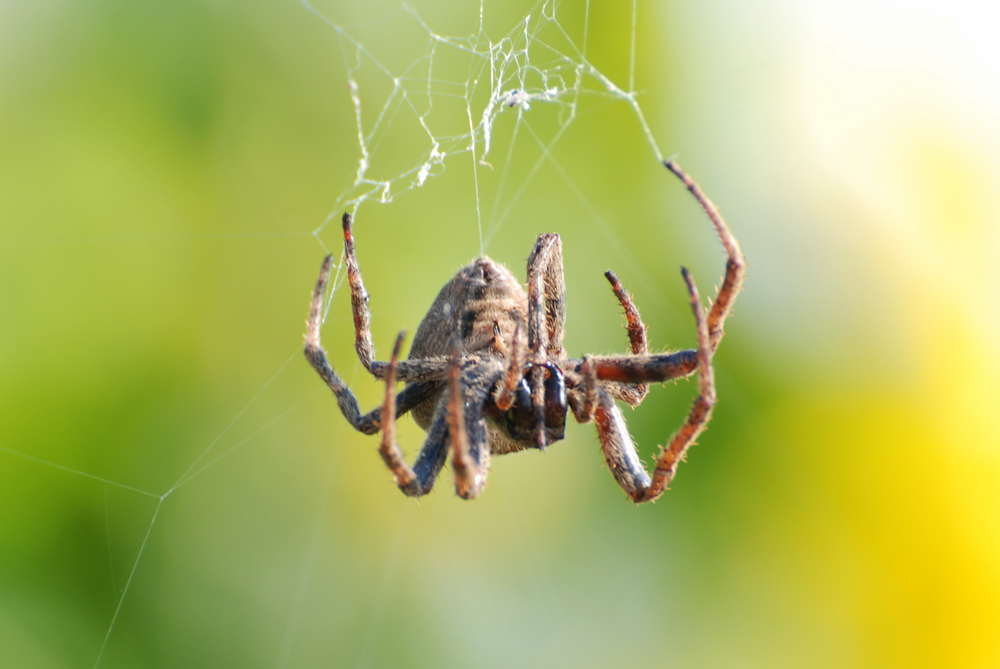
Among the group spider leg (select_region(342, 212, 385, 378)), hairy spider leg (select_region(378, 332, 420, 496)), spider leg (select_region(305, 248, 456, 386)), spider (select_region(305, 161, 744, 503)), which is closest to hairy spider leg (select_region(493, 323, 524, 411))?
spider (select_region(305, 161, 744, 503))

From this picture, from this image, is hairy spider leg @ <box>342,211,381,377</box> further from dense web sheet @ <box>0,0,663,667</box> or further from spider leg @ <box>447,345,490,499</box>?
dense web sheet @ <box>0,0,663,667</box>

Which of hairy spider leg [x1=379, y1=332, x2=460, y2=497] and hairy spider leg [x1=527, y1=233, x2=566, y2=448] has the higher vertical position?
hairy spider leg [x1=527, y1=233, x2=566, y2=448]

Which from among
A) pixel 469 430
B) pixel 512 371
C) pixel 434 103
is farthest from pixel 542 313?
pixel 434 103

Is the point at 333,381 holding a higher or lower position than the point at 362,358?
lower

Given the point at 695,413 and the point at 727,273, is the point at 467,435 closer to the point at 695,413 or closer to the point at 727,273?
the point at 695,413

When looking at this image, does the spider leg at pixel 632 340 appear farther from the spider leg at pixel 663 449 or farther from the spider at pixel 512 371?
the spider leg at pixel 663 449

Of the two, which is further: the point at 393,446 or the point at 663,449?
the point at 663,449

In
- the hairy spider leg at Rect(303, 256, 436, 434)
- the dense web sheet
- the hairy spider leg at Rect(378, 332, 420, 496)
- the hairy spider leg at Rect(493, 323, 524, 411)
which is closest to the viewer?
the hairy spider leg at Rect(378, 332, 420, 496)

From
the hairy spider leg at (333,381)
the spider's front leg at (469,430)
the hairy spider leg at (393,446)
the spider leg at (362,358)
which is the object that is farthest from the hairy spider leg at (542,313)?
the hairy spider leg at (333,381)
